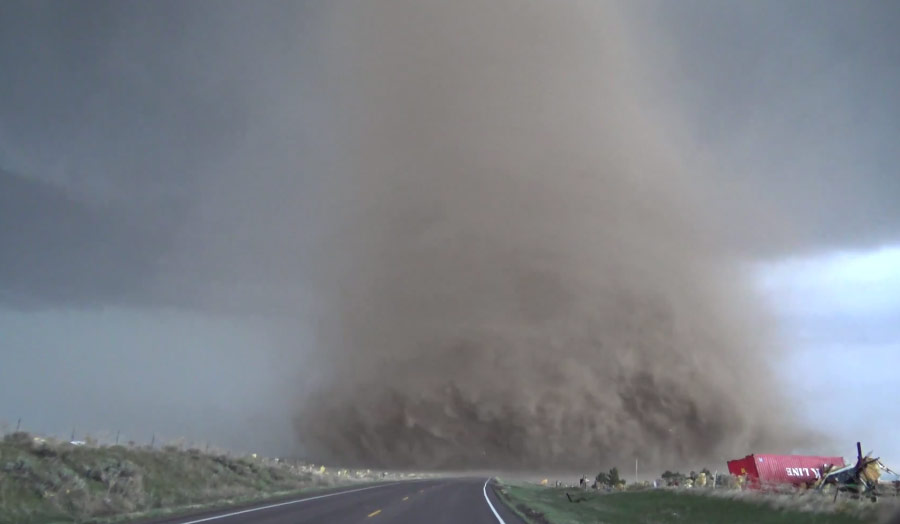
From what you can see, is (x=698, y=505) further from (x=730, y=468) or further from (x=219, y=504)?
(x=730, y=468)

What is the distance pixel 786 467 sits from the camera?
140ft

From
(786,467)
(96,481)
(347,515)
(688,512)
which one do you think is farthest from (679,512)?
(786,467)

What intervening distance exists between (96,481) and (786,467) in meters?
40.8

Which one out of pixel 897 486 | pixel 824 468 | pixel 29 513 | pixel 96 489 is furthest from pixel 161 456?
pixel 824 468

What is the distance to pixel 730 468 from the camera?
151 feet

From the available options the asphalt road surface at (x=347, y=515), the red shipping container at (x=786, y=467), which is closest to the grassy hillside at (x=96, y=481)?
the asphalt road surface at (x=347, y=515)

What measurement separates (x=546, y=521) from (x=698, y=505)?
5805 mm

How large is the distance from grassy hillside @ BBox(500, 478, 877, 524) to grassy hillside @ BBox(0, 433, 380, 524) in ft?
45.0

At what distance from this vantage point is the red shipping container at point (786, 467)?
1639 inches

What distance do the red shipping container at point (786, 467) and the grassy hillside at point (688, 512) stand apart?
478 inches

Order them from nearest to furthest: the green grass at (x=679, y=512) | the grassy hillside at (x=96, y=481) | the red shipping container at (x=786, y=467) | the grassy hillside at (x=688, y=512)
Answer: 1. the grassy hillside at (x=688, y=512)
2. the green grass at (x=679, y=512)
3. the grassy hillside at (x=96, y=481)
4. the red shipping container at (x=786, y=467)

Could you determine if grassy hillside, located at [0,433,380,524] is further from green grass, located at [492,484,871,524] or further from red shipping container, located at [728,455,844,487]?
red shipping container, located at [728,455,844,487]

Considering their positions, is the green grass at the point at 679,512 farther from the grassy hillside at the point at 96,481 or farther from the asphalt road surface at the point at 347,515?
the grassy hillside at the point at 96,481

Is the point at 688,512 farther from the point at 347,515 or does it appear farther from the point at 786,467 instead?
the point at 786,467
